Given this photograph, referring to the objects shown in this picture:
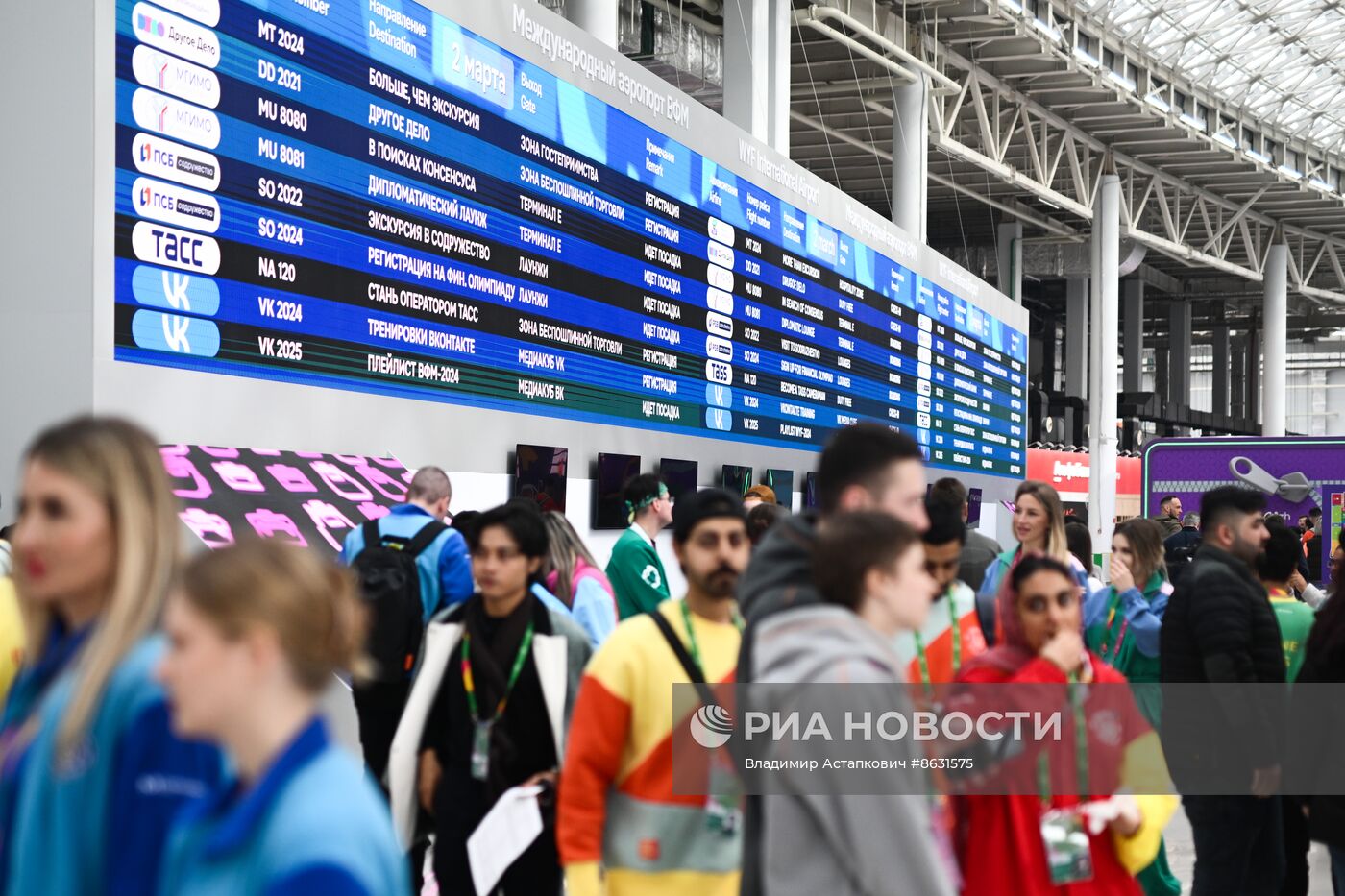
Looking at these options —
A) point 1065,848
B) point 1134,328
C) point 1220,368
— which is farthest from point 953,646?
point 1220,368

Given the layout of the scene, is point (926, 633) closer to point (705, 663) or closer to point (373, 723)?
point (705, 663)

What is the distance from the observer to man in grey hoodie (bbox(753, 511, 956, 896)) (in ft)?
6.81

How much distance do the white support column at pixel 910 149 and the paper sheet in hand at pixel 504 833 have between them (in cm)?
1569

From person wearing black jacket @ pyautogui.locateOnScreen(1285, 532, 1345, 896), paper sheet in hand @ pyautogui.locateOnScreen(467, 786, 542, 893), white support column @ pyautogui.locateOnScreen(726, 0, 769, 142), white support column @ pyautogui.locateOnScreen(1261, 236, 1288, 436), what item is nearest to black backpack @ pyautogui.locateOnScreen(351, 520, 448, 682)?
paper sheet in hand @ pyautogui.locateOnScreen(467, 786, 542, 893)

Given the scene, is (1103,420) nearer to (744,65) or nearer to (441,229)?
(744,65)

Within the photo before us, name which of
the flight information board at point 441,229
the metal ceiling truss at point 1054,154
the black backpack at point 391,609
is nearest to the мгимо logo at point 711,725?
the black backpack at point 391,609

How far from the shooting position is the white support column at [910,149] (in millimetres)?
18609

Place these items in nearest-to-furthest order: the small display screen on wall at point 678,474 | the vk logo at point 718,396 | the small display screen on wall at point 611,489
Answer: the small display screen on wall at point 611,489 < the small display screen on wall at point 678,474 < the vk logo at point 718,396

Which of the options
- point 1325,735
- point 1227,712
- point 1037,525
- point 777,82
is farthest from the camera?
point 777,82

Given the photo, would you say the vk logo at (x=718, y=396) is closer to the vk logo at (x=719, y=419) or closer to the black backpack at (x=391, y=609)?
the vk logo at (x=719, y=419)

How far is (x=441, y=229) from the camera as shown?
8.11m

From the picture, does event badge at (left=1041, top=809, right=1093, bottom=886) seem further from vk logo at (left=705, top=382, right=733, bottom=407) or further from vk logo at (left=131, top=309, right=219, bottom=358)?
vk logo at (left=705, top=382, right=733, bottom=407)

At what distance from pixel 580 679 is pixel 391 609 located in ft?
4.61

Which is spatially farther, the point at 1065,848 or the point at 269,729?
the point at 1065,848
